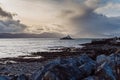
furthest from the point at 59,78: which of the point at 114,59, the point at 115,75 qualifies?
the point at 114,59

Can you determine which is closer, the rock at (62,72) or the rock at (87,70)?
the rock at (62,72)

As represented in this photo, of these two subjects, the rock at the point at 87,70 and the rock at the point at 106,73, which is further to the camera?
the rock at the point at 87,70

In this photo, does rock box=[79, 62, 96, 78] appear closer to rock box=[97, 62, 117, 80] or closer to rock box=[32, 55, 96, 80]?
rock box=[32, 55, 96, 80]

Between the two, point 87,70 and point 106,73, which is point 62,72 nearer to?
point 87,70

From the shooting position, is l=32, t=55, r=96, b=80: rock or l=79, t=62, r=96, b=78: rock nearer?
l=32, t=55, r=96, b=80: rock

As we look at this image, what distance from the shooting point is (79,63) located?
2144 cm

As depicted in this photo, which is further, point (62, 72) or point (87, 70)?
point (87, 70)

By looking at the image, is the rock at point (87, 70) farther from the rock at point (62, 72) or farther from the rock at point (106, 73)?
the rock at point (106, 73)

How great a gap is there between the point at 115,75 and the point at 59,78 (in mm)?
3547

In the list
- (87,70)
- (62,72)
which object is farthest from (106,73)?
(62,72)

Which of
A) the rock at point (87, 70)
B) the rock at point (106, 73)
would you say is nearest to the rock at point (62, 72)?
the rock at point (87, 70)

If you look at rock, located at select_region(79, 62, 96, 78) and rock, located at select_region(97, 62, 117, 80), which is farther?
rock, located at select_region(79, 62, 96, 78)

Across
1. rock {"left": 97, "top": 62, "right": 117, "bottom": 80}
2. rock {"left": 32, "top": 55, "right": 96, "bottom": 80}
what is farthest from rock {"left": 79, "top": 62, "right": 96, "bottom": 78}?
rock {"left": 97, "top": 62, "right": 117, "bottom": 80}

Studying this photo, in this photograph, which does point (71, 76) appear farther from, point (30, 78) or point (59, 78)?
point (30, 78)
